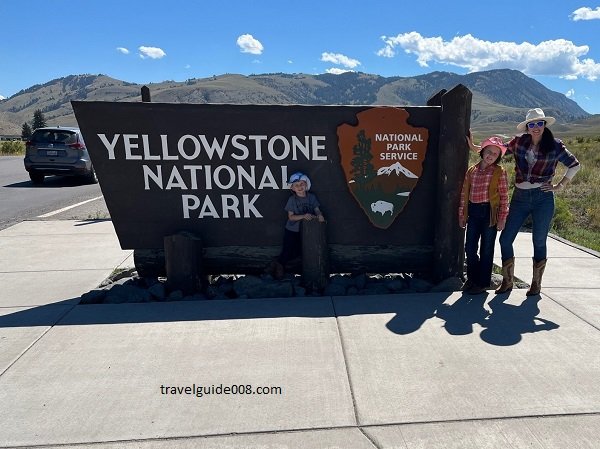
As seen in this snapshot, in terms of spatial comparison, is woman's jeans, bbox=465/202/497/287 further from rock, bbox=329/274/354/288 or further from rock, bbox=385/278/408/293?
rock, bbox=329/274/354/288

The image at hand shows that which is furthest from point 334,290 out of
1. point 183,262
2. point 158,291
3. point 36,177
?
point 36,177

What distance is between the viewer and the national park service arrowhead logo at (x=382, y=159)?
4.73 meters

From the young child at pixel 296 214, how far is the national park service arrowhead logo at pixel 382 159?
0.43m

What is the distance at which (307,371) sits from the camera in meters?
3.12

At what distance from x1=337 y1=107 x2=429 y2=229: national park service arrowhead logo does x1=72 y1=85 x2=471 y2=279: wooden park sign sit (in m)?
0.01

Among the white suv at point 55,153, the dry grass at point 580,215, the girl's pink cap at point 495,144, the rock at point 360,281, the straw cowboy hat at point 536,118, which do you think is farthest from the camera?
the white suv at point 55,153

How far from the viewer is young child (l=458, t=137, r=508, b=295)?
4.26 m

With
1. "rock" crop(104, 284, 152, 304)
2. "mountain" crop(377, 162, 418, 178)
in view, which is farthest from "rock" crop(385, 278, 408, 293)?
"rock" crop(104, 284, 152, 304)

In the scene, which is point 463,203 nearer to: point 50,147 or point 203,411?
point 203,411

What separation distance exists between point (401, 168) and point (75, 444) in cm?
368

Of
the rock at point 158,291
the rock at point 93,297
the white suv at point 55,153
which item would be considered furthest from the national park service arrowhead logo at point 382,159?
the white suv at point 55,153

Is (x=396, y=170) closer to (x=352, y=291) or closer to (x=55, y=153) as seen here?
(x=352, y=291)

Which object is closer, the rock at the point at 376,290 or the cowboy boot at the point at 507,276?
the cowboy boot at the point at 507,276

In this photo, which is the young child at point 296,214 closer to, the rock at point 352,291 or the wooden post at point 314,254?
the wooden post at point 314,254
